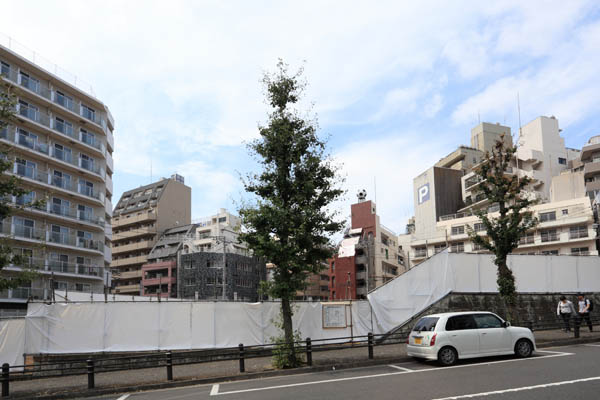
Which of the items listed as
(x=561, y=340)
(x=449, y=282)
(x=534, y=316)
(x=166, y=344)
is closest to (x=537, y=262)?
(x=534, y=316)

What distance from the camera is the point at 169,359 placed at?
1304cm

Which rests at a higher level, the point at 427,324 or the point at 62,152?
the point at 62,152

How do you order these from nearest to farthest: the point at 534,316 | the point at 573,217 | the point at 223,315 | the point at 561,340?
the point at 561,340 → the point at 223,315 → the point at 534,316 → the point at 573,217

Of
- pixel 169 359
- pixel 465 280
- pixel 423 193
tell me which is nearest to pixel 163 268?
pixel 423 193

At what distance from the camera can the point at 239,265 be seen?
3265 inches

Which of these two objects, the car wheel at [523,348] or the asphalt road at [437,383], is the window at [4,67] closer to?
the asphalt road at [437,383]

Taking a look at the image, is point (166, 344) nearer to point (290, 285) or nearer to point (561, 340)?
point (290, 285)

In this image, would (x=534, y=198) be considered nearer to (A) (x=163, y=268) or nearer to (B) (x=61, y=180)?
(B) (x=61, y=180)

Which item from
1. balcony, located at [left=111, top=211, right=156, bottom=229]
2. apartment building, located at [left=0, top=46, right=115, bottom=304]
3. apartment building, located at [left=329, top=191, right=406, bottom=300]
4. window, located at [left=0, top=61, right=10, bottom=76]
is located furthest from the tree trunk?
balcony, located at [left=111, top=211, right=156, bottom=229]

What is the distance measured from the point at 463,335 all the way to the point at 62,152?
42.6 m

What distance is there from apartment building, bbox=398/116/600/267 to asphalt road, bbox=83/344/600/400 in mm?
32654

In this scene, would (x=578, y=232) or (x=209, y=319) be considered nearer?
(x=209, y=319)

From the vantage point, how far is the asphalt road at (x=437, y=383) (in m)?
9.06

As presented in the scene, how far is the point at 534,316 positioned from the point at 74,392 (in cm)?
2113
